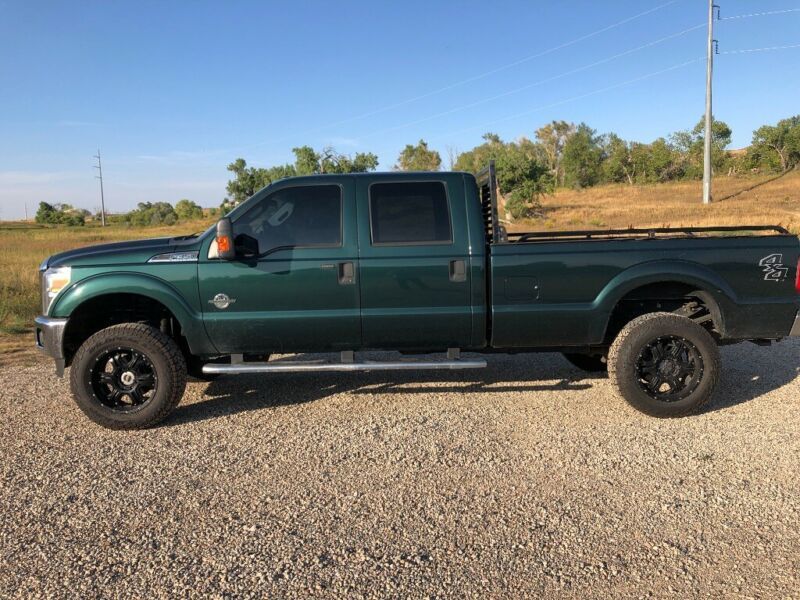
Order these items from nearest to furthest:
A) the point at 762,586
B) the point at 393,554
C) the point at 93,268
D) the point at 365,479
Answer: the point at 762,586 < the point at 393,554 < the point at 365,479 < the point at 93,268

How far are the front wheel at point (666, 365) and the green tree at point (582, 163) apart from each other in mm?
74961

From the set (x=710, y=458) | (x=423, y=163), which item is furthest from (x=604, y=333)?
(x=423, y=163)

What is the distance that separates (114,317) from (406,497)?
10.3 feet

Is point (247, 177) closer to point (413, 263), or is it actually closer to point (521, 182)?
point (521, 182)

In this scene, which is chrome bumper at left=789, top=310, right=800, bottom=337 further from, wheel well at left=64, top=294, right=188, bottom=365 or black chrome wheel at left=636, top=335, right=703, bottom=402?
wheel well at left=64, top=294, right=188, bottom=365

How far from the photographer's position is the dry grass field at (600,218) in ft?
32.8

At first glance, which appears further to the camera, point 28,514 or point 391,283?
point 391,283

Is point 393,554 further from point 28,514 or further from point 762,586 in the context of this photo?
point 28,514

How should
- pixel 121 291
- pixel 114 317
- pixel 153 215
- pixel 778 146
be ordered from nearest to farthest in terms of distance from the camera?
pixel 121 291
pixel 114 317
pixel 778 146
pixel 153 215

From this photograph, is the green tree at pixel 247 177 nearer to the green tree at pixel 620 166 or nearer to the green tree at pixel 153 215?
the green tree at pixel 153 215

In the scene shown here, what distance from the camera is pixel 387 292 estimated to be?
185 inches

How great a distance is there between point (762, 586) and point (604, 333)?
2.50 meters

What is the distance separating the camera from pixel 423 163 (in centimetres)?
6328

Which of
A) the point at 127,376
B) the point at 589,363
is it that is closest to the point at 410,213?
the point at 127,376
